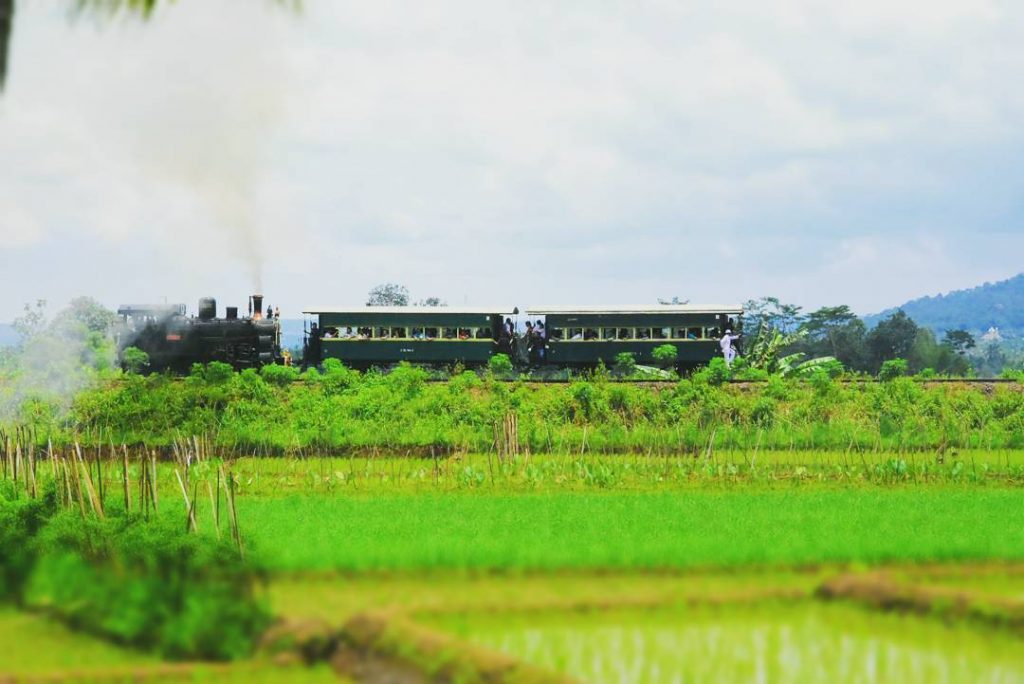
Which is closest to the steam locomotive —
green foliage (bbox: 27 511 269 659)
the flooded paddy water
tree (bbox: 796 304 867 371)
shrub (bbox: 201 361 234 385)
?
shrub (bbox: 201 361 234 385)

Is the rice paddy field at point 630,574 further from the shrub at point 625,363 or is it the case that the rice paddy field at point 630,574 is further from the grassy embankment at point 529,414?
the shrub at point 625,363

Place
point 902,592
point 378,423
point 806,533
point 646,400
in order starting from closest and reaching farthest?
point 902,592
point 806,533
point 378,423
point 646,400

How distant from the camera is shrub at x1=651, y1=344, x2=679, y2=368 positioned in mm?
33250

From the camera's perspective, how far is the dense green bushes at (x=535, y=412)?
2373 cm

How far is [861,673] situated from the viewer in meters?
7.92

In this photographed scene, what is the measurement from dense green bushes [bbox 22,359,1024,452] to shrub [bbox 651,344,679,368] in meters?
3.33

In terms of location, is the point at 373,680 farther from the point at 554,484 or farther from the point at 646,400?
the point at 646,400

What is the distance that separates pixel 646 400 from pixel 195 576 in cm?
1848

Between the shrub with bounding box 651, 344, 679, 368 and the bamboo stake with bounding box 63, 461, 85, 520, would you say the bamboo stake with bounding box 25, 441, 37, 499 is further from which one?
the shrub with bounding box 651, 344, 679, 368

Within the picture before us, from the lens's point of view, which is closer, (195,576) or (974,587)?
(195,576)

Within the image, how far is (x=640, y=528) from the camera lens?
546 inches

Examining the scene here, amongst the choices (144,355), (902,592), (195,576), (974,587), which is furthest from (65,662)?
(144,355)

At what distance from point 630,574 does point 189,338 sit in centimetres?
2455

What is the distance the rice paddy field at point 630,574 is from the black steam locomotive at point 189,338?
1470 cm
